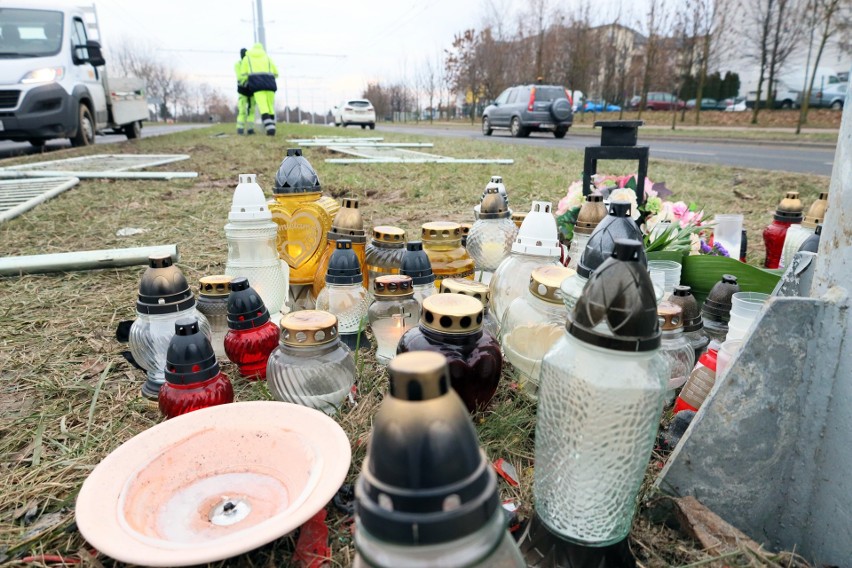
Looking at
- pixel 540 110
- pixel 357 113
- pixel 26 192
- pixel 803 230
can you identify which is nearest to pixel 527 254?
pixel 803 230

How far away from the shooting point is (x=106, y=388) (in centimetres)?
175

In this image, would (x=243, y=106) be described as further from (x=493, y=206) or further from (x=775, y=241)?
(x=775, y=241)

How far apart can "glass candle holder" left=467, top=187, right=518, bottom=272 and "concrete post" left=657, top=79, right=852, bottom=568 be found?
3.91ft

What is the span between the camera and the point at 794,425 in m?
1.05

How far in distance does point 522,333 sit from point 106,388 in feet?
4.49

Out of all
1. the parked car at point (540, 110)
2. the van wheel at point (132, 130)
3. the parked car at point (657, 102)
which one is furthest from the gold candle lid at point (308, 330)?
the parked car at point (657, 102)

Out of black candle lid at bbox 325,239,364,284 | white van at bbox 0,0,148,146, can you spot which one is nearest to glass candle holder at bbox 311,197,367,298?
black candle lid at bbox 325,239,364,284

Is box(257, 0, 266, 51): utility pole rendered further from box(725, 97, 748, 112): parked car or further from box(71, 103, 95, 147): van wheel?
box(725, 97, 748, 112): parked car

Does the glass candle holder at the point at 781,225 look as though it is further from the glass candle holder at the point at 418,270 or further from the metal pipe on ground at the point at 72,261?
the metal pipe on ground at the point at 72,261

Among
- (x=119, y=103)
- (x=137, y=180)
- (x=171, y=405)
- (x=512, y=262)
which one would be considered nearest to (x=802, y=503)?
(x=512, y=262)

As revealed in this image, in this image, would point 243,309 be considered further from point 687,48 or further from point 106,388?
point 687,48

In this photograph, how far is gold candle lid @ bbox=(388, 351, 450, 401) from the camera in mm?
571

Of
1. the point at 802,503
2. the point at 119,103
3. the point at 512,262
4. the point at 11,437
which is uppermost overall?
the point at 119,103

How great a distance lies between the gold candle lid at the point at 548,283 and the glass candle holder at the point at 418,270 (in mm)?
374
